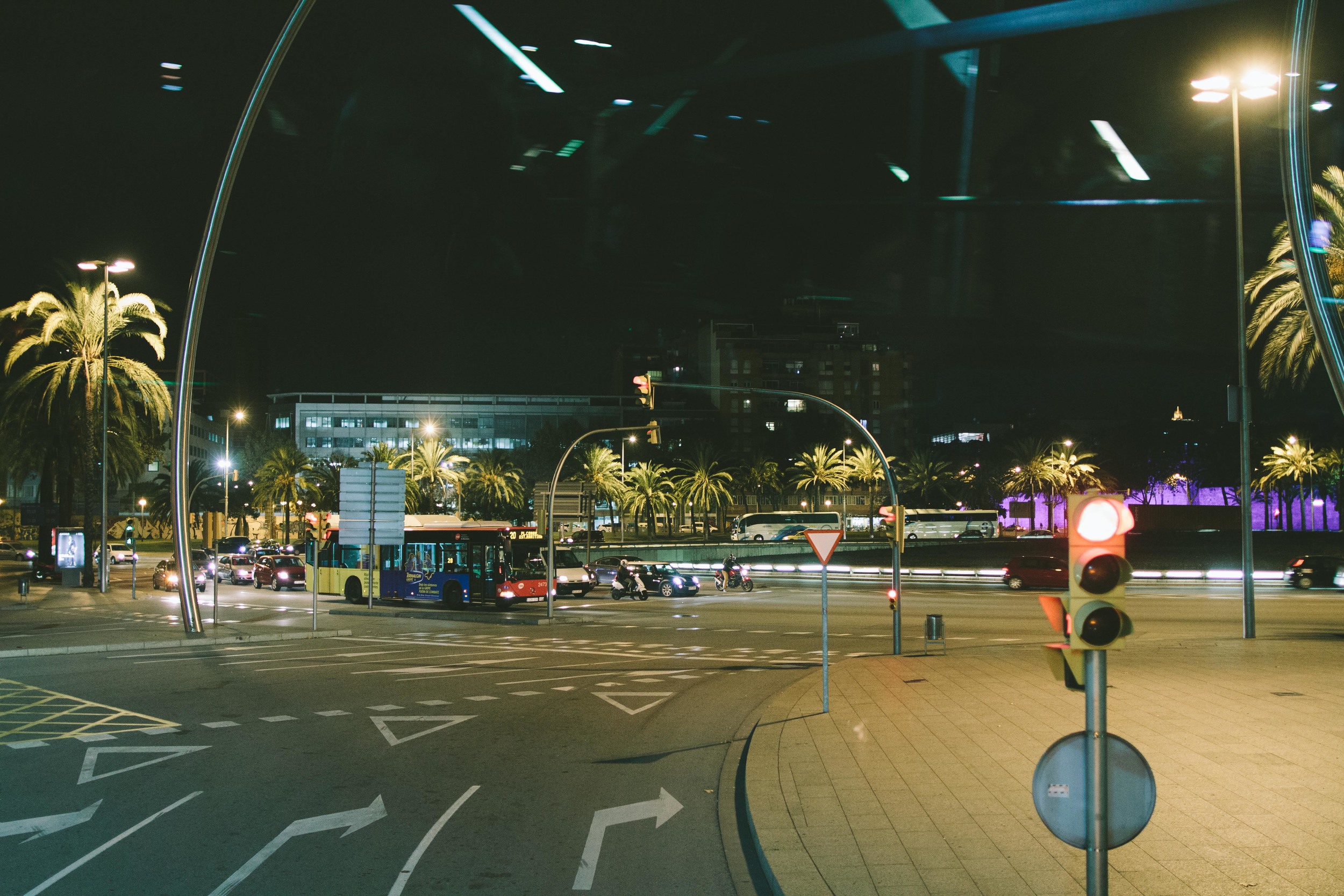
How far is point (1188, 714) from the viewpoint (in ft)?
38.0

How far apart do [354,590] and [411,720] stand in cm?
2911

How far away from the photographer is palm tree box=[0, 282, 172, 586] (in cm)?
4031

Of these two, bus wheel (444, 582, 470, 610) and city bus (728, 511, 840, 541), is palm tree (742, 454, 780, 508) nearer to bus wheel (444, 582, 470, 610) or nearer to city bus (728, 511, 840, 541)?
city bus (728, 511, 840, 541)

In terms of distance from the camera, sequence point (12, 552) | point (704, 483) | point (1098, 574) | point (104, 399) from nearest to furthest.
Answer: point (1098, 574), point (104, 399), point (12, 552), point (704, 483)

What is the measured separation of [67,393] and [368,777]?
39298 mm

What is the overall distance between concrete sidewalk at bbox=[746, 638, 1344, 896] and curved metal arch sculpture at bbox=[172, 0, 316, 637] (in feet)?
52.0

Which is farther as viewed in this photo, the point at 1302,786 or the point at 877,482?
the point at 877,482

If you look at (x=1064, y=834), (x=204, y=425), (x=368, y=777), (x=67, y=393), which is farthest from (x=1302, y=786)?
(x=204, y=425)

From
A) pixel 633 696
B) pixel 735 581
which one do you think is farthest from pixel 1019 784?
pixel 735 581

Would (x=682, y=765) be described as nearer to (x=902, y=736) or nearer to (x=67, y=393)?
(x=902, y=736)

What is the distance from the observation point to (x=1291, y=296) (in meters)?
26.9

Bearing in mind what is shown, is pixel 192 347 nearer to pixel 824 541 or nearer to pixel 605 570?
pixel 824 541

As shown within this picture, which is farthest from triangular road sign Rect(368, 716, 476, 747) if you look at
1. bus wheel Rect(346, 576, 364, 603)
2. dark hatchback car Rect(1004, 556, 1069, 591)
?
dark hatchback car Rect(1004, 556, 1069, 591)

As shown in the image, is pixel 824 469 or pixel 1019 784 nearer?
pixel 1019 784
